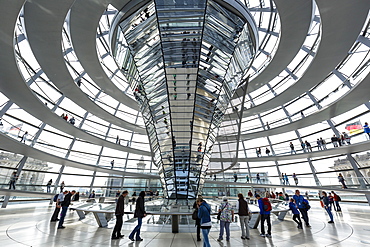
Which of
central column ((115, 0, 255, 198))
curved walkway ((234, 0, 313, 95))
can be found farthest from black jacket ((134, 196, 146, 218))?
curved walkway ((234, 0, 313, 95))

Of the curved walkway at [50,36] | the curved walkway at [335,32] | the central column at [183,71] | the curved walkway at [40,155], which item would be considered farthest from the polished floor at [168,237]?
the curved walkway at [335,32]

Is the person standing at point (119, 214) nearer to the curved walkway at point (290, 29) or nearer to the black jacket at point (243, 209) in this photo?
the black jacket at point (243, 209)

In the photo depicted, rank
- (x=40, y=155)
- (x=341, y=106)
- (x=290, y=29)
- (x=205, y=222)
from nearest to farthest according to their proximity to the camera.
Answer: (x=205, y=222), (x=290, y=29), (x=341, y=106), (x=40, y=155)

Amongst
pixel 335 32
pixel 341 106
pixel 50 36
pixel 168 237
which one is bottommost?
pixel 168 237

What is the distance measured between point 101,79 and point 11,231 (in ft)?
43.0

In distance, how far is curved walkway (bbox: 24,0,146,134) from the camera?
882 cm

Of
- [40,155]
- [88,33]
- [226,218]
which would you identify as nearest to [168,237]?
[226,218]

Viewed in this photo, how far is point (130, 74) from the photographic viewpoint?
12438 mm

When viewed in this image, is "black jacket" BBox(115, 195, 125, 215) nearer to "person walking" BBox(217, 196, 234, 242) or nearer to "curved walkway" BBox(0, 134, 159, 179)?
"person walking" BBox(217, 196, 234, 242)

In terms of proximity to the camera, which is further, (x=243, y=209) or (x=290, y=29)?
(x=290, y=29)

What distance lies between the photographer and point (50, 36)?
10.6m

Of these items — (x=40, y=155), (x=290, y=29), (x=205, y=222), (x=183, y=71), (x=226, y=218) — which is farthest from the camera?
(x=40, y=155)

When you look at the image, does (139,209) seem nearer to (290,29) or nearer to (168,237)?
(168,237)

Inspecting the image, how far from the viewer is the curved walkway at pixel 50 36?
882 cm
